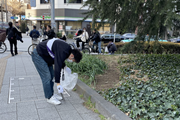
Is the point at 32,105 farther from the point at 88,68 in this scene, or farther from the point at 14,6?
the point at 14,6

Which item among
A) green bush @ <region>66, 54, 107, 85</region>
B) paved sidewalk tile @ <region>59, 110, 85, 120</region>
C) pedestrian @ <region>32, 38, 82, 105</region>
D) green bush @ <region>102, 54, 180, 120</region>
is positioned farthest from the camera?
green bush @ <region>66, 54, 107, 85</region>

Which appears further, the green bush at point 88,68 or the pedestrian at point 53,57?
the green bush at point 88,68

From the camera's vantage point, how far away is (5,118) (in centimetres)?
303

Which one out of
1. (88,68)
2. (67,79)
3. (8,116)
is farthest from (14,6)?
(8,116)

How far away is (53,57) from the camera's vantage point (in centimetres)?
325

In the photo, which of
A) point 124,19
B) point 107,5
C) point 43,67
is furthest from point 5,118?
point 124,19

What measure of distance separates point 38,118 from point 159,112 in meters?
2.15

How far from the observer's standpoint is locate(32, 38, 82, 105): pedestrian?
302cm

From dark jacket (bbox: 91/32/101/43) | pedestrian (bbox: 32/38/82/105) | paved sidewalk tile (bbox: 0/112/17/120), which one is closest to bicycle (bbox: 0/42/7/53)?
dark jacket (bbox: 91/32/101/43)

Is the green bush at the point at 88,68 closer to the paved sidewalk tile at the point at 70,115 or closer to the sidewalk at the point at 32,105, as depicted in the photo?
the sidewalk at the point at 32,105

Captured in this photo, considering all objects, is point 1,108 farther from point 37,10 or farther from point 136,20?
point 37,10

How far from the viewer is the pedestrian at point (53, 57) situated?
3.02 metres

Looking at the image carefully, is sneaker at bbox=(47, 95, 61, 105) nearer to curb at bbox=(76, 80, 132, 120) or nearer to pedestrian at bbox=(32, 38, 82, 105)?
pedestrian at bbox=(32, 38, 82, 105)

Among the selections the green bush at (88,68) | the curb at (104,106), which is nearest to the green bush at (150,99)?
the curb at (104,106)
